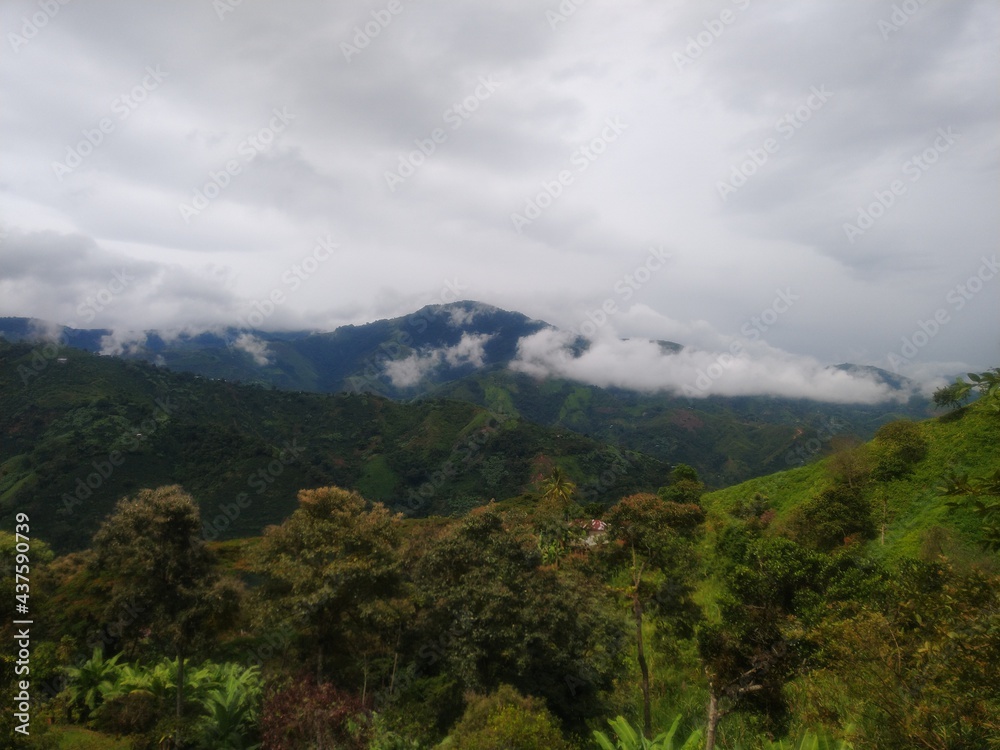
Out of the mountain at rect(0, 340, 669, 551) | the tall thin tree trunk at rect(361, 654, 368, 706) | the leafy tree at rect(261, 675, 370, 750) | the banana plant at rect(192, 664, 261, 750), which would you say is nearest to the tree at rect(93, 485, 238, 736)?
the banana plant at rect(192, 664, 261, 750)

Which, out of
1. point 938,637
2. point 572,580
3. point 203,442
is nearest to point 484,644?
point 572,580

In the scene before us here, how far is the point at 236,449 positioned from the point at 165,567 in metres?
108

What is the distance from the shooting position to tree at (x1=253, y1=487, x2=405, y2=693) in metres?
12.1

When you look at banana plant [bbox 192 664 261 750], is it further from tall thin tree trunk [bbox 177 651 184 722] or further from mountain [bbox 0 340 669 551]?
mountain [bbox 0 340 669 551]

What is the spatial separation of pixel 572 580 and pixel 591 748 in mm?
3383

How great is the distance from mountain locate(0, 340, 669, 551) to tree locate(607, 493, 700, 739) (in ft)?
197

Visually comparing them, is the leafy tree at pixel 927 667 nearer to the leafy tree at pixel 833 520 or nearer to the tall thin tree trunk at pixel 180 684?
the tall thin tree trunk at pixel 180 684

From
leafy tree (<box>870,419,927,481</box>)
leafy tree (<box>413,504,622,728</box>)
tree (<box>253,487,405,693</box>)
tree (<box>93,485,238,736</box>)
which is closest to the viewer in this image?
tree (<box>93,485,238,736</box>)

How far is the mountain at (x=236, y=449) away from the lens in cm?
8375

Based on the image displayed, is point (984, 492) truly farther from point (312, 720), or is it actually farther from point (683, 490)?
point (683, 490)

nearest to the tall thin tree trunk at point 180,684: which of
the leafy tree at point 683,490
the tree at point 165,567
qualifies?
the tree at point 165,567

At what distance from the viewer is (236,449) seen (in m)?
106

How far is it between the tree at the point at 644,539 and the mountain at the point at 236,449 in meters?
60.2

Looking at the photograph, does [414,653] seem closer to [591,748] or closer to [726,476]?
[591,748]
